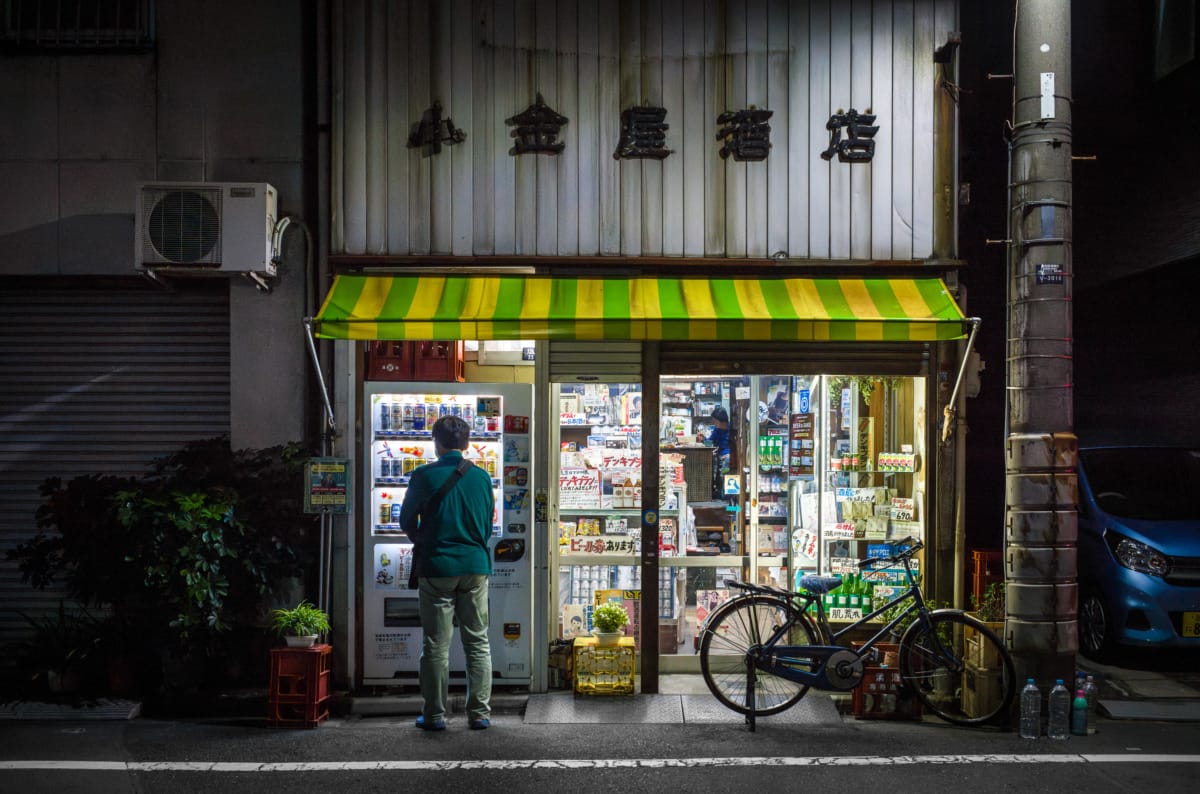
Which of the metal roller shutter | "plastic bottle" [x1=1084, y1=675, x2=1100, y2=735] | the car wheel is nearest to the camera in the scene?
"plastic bottle" [x1=1084, y1=675, x2=1100, y2=735]

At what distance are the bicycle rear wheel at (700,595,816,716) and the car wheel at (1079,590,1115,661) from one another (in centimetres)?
350

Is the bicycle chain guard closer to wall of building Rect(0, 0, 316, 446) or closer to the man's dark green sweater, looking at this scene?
the man's dark green sweater

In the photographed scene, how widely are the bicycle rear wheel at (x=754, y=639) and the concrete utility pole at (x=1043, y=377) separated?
5.35 ft

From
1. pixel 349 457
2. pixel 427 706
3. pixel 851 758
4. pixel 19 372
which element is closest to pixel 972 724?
pixel 851 758

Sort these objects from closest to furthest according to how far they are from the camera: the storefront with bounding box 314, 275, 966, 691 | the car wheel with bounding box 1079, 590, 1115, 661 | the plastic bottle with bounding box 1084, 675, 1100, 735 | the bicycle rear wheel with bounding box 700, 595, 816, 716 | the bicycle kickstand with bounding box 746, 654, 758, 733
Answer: the plastic bottle with bounding box 1084, 675, 1100, 735 → the bicycle kickstand with bounding box 746, 654, 758, 733 → the bicycle rear wheel with bounding box 700, 595, 816, 716 → the storefront with bounding box 314, 275, 966, 691 → the car wheel with bounding box 1079, 590, 1115, 661

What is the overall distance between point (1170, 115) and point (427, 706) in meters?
10.6

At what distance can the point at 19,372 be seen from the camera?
8.51 meters

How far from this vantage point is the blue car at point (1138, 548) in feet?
27.2

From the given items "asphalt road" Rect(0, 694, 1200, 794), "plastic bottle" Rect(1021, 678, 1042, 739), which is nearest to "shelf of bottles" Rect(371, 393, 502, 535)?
"asphalt road" Rect(0, 694, 1200, 794)

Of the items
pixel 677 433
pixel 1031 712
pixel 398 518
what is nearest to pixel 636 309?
pixel 677 433

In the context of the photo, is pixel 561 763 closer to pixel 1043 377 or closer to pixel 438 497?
pixel 438 497

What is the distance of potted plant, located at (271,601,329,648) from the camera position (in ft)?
23.2

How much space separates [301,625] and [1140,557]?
7.52 meters

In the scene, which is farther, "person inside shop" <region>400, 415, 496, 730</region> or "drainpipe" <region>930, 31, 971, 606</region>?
"drainpipe" <region>930, 31, 971, 606</region>
